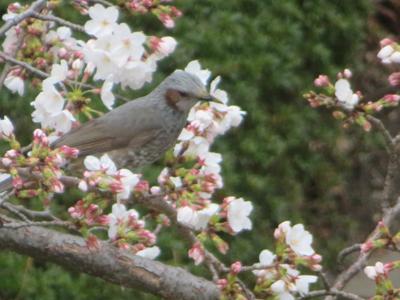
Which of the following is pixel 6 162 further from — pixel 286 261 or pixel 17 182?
pixel 286 261

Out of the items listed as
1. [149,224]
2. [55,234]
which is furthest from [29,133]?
[55,234]

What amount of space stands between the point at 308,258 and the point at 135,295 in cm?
309

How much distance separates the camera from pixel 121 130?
495cm

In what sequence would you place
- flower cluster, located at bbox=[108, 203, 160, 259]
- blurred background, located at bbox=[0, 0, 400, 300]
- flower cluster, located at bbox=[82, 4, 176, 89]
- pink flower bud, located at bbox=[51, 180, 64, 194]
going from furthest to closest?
blurred background, located at bbox=[0, 0, 400, 300], flower cluster, located at bbox=[82, 4, 176, 89], flower cluster, located at bbox=[108, 203, 160, 259], pink flower bud, located at bbox=[51, 180, 64, 194]

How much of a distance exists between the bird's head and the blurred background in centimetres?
186

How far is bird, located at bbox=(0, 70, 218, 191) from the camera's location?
4.79 metres

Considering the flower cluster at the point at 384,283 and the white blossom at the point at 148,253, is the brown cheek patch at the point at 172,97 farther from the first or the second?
the flower cluster at the point at 384,283

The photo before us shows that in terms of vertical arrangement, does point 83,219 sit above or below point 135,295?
above

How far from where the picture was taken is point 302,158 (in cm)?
763

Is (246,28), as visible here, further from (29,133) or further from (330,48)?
(29,133)

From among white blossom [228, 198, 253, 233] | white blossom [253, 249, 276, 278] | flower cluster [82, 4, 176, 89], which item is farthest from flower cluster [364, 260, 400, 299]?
flower cluster [82, 4, 176, 89]

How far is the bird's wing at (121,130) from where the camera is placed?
477 cm

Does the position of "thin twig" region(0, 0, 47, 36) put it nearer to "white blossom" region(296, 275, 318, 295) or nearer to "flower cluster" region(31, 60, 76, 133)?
"flower cluster" region(31, 60, 76, 133)

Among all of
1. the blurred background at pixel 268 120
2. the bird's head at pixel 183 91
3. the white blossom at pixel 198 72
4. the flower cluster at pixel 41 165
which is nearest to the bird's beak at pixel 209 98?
the bird's head at pixel 183 91
